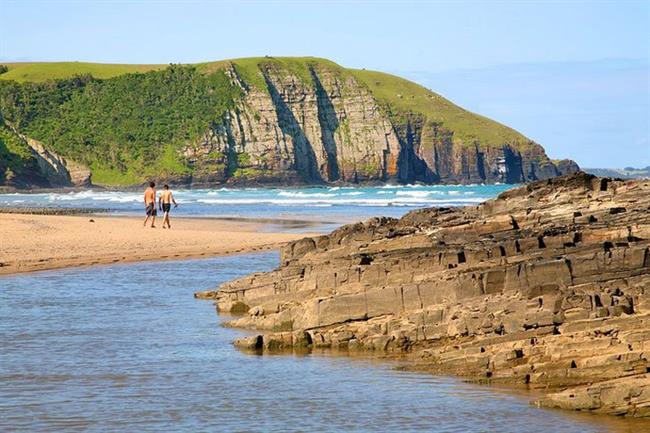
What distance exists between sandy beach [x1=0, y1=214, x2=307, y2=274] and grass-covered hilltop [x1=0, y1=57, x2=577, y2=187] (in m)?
122

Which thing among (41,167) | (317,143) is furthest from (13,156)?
(317,143)

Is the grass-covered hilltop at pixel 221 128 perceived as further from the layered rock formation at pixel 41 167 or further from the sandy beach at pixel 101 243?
the sandy beach at pixel 101 243

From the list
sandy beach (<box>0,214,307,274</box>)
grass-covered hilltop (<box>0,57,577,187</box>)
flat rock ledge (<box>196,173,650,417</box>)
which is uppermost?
grass-covered hilltop (<box>0,57,577,187</box>)

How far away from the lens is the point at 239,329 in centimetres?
1867

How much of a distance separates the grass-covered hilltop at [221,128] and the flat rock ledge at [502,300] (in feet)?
473

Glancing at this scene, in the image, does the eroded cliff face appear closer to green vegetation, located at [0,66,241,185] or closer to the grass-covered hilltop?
the grass-covered hilltop

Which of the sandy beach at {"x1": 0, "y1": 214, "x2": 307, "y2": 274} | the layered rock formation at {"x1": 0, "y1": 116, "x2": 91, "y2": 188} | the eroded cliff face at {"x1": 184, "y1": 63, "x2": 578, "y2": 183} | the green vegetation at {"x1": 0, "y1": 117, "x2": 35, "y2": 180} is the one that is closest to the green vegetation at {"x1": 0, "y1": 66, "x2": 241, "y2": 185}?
the layered rock formation at {"x1": 0, "y1": 116, "x2": 91, "y2": 188}

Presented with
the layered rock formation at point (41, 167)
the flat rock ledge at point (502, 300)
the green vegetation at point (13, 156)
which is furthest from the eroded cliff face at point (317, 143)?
the flat rock ledge at point (502, 300)

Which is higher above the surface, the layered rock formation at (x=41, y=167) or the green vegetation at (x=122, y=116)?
the green vegetation at (x=122, y=116)

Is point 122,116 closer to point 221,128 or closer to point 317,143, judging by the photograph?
point 221,128

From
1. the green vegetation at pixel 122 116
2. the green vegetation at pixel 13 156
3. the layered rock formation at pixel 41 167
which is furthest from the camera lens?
the green vegetation at pixel 122 116

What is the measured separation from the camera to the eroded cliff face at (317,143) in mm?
174625

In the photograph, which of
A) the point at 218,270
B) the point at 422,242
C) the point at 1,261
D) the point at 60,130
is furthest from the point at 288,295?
the point at 60,130

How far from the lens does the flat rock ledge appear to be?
43.3ft
